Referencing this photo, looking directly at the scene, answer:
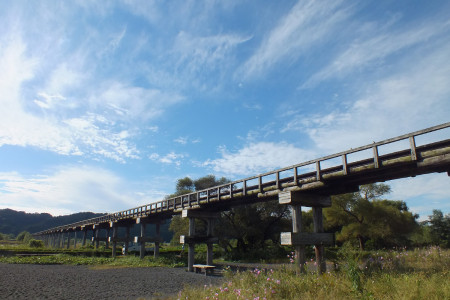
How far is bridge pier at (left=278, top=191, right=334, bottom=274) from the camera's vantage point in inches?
443

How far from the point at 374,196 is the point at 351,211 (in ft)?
13.4

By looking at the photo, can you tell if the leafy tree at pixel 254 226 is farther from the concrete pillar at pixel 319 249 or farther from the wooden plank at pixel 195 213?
the concrete pillar at pixel 319 249

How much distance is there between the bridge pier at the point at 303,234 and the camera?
36.9ft

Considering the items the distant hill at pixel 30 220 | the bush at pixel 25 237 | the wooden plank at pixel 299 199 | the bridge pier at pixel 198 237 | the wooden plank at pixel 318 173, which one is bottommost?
the bush at pixel 25 237

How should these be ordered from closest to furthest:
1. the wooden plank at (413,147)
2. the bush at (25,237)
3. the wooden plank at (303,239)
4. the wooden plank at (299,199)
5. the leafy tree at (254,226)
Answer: the wooden plank at (413,147) → the wooden plank at (303,239) → the wooden plank at (299,199) → the leafy tree at (254,226) → the bush at (25,237)

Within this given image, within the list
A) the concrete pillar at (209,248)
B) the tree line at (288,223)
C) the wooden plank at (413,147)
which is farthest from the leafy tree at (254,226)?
the wooden plank at (413,147)

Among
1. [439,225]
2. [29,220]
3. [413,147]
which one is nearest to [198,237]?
[413,147]

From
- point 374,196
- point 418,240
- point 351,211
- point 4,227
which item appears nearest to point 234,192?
point 351,211

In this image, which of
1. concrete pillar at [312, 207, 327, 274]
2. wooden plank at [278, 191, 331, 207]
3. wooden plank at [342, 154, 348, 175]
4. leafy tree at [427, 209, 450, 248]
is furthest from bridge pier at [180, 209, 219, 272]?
leafy tree at [427, 209, 450, 248]

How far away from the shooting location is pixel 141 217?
26.0 meters

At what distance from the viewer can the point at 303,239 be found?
449 inches

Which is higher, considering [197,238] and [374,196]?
[374,196]

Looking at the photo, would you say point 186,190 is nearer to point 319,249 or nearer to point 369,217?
point 369,217

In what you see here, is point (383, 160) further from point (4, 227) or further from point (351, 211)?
point (4, 227)
